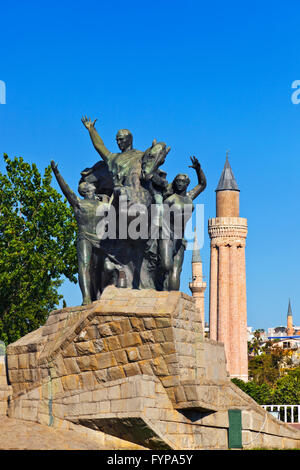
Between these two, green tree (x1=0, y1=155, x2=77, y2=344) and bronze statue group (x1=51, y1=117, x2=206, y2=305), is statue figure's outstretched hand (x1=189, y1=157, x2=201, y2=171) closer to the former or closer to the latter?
bronze statue group (x1=51, y1=117, x2=206, y2=305)

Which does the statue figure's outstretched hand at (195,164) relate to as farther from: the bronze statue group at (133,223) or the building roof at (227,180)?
the building roof at (227,180)

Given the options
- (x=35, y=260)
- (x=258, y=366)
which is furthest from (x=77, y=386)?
(x=258, y=366)

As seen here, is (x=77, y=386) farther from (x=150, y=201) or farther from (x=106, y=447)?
(x=150, y=201)

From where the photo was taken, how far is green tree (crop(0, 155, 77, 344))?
28578mm

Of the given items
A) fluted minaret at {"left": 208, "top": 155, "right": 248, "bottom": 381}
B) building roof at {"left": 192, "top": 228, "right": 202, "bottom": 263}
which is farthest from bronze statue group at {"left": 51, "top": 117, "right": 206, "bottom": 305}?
building roof at {"left": 192, "top": 228, "right": 202, "bottom": 263}

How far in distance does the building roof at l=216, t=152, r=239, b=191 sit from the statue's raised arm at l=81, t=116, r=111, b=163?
172 feet

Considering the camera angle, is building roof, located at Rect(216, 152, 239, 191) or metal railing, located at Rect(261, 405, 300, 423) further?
building roof, located at Rect(216, 152, 239, 191)

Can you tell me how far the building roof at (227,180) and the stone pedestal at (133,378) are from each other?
54.8 m

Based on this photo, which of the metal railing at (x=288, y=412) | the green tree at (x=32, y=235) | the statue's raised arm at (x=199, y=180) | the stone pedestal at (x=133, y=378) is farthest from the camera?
the green tree at (x=32, y=235)

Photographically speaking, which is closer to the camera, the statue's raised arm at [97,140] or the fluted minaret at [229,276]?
the statue's raised arm at [97,140]

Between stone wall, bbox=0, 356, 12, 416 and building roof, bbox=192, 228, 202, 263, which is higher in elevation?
building roof, bbox=192, 228, 202, 263

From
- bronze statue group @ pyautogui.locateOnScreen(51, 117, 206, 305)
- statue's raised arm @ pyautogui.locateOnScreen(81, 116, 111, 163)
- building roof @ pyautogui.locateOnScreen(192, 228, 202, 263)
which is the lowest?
bronze statue group @ pyautogui.locateOnScreen(51, 117, 206, 305)

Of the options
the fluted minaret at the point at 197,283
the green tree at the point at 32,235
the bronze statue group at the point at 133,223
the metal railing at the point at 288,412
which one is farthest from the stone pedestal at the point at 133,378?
the fluted minaret at the point at 197,283

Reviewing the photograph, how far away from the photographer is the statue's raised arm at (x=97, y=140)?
58.8 ft
